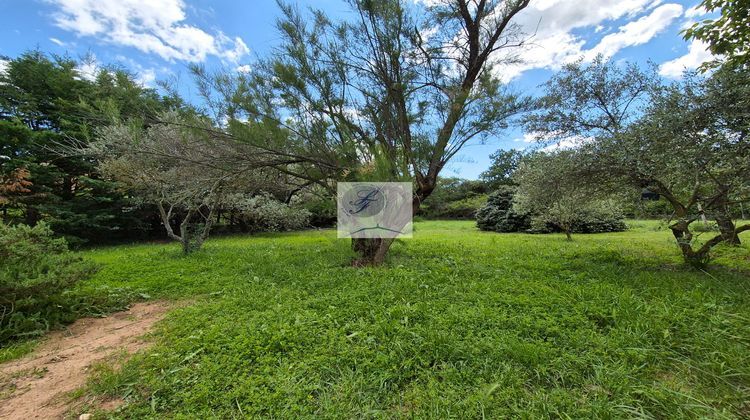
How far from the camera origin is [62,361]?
7.44ft

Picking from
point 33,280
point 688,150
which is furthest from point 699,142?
point 33,280

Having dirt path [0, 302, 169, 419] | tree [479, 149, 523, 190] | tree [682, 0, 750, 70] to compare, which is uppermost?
tree [479, 149, 523, 190]

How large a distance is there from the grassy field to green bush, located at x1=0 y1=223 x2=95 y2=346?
883mm

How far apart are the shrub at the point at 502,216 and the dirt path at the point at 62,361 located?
40.8ft

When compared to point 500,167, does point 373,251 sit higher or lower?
lower

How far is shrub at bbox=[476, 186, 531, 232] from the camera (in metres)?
12.8

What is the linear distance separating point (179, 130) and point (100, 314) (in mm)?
2611

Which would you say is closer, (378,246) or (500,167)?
(378,246)

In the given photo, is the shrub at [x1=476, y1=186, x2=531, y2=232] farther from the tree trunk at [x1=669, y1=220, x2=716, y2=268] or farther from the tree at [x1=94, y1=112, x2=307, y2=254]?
the tree at [x1=94, y1=112, x2=307, y2=254]

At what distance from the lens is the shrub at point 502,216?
12.8 metres

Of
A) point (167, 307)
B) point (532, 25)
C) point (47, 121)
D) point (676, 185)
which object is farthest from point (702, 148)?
point (47, 121)

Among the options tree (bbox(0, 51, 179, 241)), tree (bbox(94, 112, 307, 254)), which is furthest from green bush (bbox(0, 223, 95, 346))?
tree (bbox(0, 51, 179, 241))

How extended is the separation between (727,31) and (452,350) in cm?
554

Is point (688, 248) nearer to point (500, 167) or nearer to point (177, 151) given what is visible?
point (177, 151)
